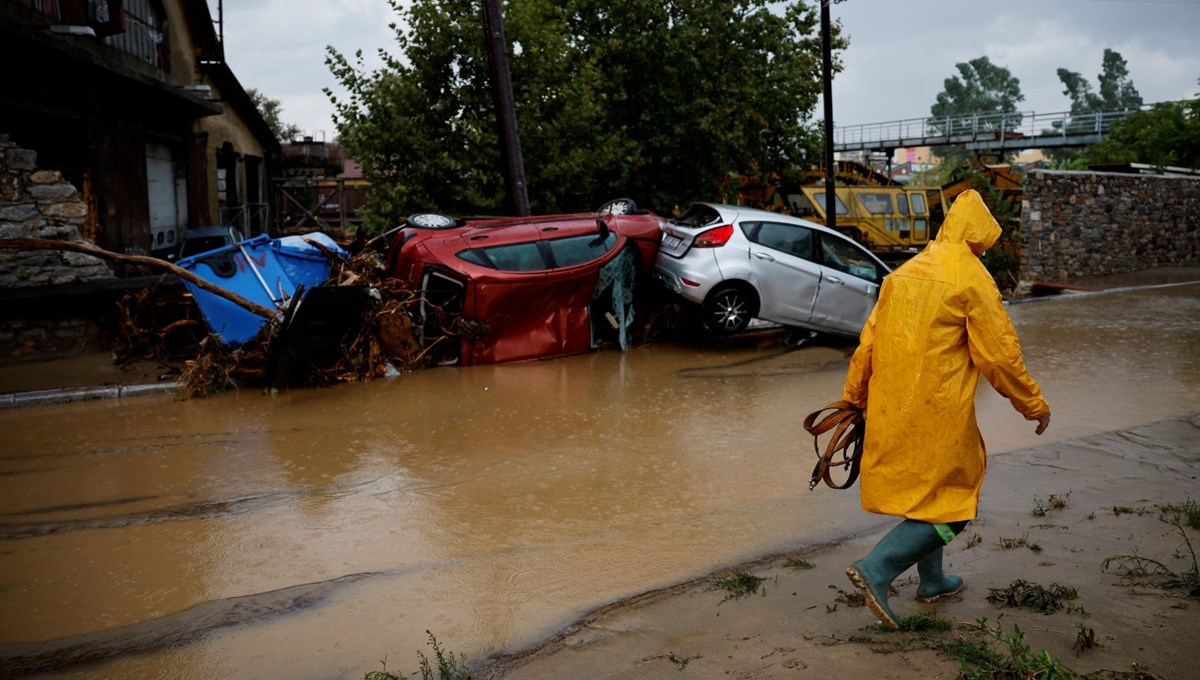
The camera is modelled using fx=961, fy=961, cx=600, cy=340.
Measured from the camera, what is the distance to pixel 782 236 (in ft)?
38.7

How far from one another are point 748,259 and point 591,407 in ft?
11.2

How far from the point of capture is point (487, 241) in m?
10.8

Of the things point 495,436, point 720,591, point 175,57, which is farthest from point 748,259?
point 175,57

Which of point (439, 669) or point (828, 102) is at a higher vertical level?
point (828, 102)

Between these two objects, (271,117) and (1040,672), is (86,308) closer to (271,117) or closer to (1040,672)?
(1040,672)

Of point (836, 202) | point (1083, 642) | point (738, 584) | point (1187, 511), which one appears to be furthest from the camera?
point (836, 202)

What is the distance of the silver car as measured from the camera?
11383 millimetres

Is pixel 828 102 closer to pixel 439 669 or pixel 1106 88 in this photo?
pixel 439 669

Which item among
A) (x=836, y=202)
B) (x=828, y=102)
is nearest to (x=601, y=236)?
(x=828, y=102)

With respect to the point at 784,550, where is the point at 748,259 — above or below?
above

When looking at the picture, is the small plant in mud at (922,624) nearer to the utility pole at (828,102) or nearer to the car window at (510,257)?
the car window at (510,257)

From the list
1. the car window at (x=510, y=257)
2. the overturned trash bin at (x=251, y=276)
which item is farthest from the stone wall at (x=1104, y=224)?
the overturned trash bin at (x=251, y=276)

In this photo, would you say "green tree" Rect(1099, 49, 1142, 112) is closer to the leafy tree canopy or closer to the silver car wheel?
the leafy tree canopy

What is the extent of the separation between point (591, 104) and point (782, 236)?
584 cm
